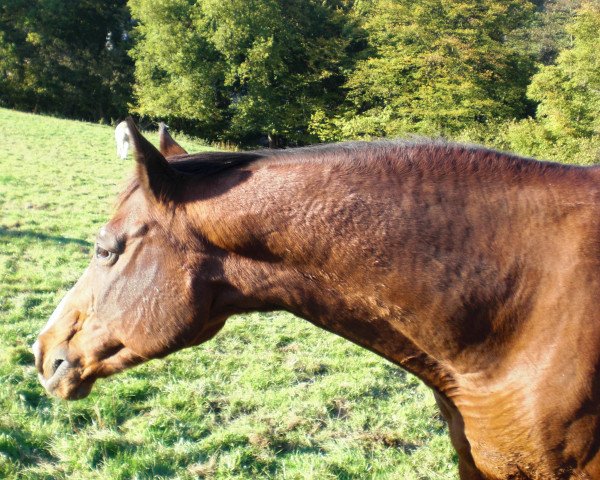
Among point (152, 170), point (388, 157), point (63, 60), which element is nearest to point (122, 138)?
point (152, 170)

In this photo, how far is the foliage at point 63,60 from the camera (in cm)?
3741

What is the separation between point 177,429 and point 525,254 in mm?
2917

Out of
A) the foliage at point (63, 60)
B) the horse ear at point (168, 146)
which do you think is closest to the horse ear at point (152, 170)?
the horse ear at point (168, 146)

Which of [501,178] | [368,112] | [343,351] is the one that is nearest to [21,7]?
[368,112]

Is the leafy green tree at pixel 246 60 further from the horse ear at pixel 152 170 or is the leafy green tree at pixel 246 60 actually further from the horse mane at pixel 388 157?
the horse ear at pixel 152 170

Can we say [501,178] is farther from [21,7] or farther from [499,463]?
[21,7]

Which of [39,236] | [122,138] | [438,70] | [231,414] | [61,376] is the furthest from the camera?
[438,70]

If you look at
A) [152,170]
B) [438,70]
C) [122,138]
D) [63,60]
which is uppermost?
[438,70]

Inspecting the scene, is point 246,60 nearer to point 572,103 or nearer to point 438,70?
point 438,70

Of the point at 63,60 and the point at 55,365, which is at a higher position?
the point at 63,60

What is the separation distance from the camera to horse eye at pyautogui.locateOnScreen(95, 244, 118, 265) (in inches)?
87.4

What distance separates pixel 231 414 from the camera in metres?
4.17

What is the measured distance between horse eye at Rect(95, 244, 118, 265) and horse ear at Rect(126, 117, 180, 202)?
0.34m

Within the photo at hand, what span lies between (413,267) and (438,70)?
31.2m
